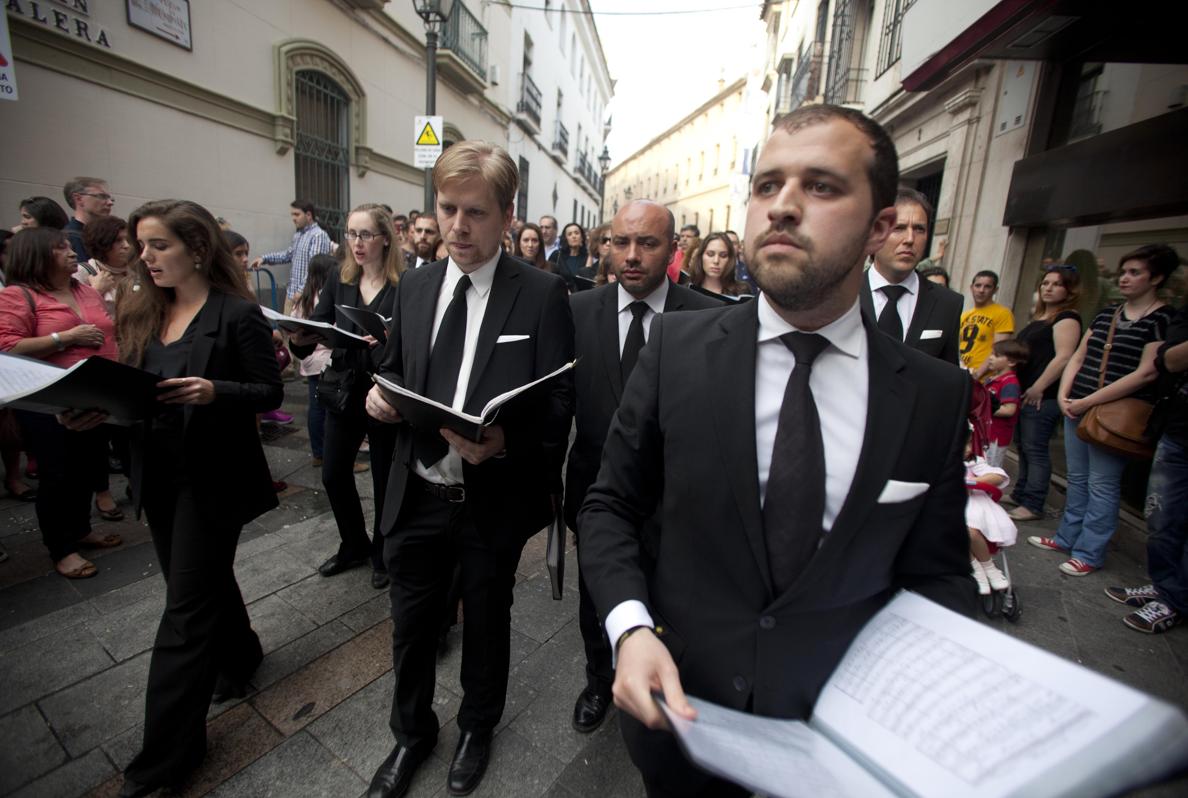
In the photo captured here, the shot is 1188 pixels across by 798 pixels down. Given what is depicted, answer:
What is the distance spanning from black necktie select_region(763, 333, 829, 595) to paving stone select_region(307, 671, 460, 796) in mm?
1754

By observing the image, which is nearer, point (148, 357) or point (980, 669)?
point (980, 669)

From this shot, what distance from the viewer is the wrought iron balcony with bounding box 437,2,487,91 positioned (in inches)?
494

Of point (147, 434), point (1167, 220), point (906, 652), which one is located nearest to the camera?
point (906, 652)

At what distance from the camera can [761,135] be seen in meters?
24.1

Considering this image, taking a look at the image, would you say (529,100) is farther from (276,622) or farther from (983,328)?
(276,622)

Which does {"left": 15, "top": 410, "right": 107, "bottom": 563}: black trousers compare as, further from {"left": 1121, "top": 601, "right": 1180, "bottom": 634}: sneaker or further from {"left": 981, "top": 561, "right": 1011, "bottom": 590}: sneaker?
{"left": 1121, "top": 601, "right": 1180, "bottom": 634}: sneaker

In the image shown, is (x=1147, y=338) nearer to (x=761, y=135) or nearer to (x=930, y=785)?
(x=930, y=785)

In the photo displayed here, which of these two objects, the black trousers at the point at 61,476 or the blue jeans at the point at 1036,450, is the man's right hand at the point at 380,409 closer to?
the black trousers at the point at 61,476

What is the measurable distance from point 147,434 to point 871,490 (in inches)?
95.4

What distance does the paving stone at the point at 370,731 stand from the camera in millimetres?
2178

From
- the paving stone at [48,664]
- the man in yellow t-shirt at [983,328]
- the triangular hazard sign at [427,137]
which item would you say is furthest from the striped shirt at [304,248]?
the man in yellow t-shirt at [983,328]

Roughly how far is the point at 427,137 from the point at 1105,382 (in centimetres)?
768

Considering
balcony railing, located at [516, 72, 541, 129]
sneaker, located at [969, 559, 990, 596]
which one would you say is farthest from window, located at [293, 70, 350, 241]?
sneaker, located at [969, 559, 990, 596]

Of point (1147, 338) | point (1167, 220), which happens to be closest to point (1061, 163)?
point (1167, 220)
